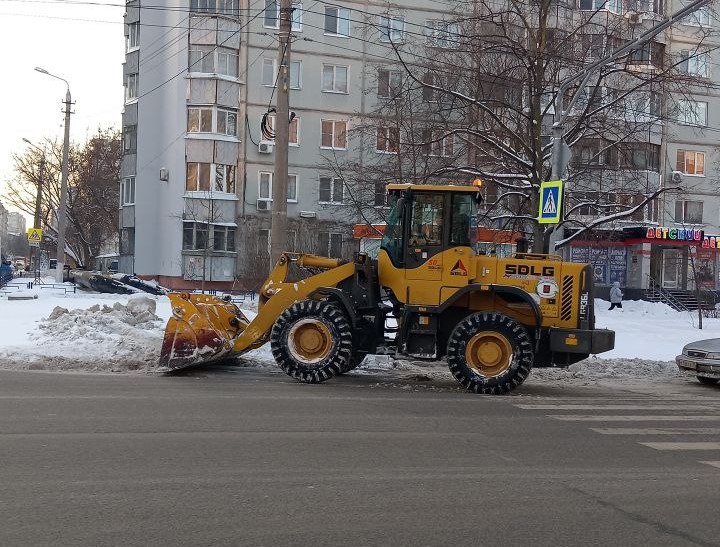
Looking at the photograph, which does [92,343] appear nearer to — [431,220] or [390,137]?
[431,220]

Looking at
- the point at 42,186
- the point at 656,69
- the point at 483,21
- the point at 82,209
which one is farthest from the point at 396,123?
the point at 82,209

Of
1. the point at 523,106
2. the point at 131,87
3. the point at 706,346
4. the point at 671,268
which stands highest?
the point at 131,87

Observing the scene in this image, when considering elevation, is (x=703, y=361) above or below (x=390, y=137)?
below

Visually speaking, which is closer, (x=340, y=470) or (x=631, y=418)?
(x=340, y=470)

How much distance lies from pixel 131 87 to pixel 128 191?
573 cm

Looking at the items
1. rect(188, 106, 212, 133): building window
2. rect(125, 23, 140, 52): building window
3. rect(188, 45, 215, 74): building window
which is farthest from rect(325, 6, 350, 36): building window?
rect(125, 23, 140, 52): building window

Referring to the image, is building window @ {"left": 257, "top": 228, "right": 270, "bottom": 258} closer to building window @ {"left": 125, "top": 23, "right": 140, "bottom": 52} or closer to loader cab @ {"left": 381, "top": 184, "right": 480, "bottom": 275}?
building window @ {"left": 125, "top": 23, "right": 140, "bottom": 52}

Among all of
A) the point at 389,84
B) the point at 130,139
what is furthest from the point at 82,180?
the point at 389,84

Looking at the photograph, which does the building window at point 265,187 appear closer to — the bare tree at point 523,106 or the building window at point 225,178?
the building window at point 225,178

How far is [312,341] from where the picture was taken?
1316 cm

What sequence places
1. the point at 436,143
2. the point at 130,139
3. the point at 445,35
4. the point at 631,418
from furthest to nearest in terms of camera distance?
1. the point at 130,139
2. the point at 436,143
3. the point at 445,35
4. the point at 631,418

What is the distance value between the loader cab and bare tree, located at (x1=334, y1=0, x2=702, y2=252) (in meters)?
8.61

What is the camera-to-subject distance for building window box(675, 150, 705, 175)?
5206 centimetres

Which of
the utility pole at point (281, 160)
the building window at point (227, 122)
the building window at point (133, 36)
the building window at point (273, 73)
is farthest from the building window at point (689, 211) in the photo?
the utility pole at point (281, 160)
